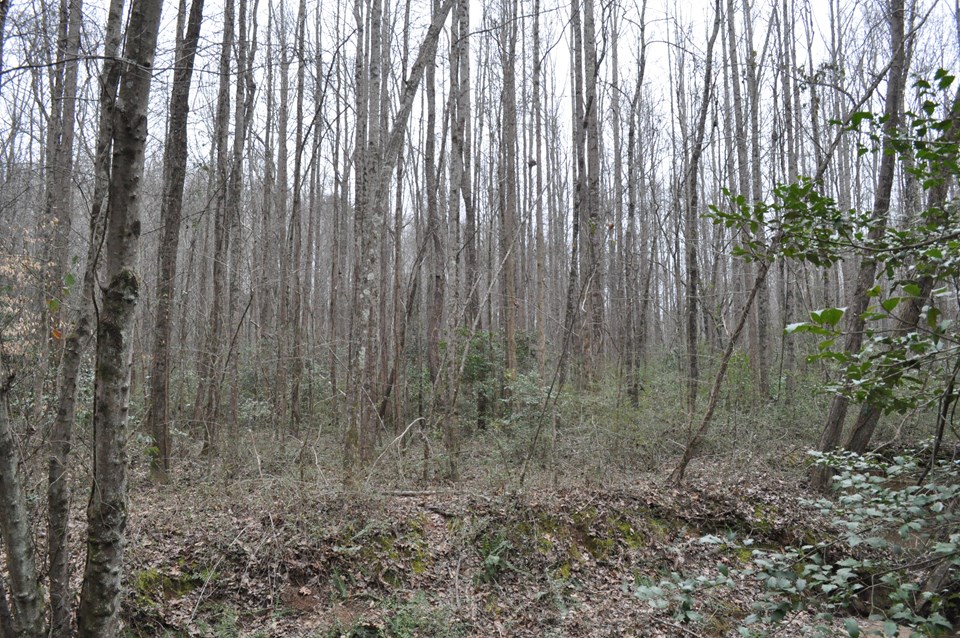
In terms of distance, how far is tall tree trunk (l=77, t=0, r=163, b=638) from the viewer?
2.81 meters

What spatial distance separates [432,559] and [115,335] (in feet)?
12.8

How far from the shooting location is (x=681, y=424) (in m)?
9.95

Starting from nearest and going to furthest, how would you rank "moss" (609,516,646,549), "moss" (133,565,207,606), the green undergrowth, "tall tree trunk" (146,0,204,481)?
"moss" (133,565,207,606), the green undergrowth, "moss" (609,516,646,549), "tall tree trunk" (146,0,204,481)

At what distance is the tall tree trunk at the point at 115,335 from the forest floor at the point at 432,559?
185cm

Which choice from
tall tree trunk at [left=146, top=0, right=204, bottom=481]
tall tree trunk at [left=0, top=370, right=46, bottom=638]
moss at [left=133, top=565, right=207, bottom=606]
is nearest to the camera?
tall tree trunk at [left=0, top=370, right=46, bottom=638]

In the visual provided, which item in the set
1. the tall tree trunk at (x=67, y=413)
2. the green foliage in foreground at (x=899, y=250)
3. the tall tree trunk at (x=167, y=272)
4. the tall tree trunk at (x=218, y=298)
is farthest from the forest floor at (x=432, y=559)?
the green foliage in foreground at (x=899, y=250)

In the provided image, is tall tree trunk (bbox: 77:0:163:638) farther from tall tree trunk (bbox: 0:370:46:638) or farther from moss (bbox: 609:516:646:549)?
moss (bbox: 609:516:646:549)

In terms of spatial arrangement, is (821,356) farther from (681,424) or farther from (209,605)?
(681,424)

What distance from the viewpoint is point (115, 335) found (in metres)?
2.82

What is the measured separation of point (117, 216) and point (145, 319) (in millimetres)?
7951

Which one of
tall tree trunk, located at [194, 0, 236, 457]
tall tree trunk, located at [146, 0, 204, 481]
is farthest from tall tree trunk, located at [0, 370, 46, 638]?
tall tree trunk, located at [194, 0, 236, 457]

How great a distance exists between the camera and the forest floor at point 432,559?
15.7 ft

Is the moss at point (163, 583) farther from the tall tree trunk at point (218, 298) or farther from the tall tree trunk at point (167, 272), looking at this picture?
the tall tree trunk at point (218, 298)

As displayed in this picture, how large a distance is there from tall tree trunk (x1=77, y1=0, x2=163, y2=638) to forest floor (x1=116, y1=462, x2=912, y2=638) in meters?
1.85
